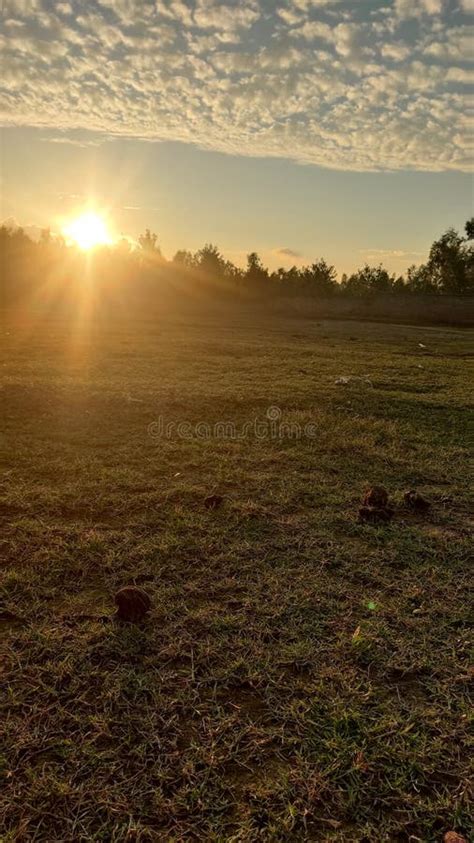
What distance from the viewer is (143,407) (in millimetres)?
7953

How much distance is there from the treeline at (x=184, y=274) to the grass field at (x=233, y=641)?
151ft

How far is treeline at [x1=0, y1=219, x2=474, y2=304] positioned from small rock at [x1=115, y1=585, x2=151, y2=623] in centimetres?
4815

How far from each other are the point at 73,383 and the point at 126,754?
7975mm

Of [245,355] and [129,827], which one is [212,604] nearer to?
[129,827]

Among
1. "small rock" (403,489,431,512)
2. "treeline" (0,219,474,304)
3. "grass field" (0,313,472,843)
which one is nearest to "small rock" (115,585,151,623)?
"grass field" (0,313,472,843)

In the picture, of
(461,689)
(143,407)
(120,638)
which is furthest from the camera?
(143,407)

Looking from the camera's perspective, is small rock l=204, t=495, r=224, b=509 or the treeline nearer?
small rock l=204, t=495, r=224, b=509

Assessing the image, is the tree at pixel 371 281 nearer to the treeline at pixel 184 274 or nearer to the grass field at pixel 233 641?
the treeline at pixel 184 274

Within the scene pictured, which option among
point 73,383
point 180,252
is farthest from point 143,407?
point 180,252

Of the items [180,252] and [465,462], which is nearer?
[465,462]

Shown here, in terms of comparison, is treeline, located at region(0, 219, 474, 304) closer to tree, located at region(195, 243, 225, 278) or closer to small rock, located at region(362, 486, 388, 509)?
tree, located at region(195, 243, 225, 278)

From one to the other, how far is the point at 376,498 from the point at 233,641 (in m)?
2.12

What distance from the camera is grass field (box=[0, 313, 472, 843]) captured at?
74.8 inches

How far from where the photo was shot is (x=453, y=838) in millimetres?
1747
